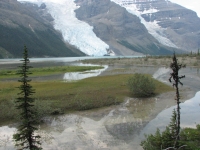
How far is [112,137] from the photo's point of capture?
18984 millimetres

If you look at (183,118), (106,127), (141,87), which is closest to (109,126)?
(106,127)

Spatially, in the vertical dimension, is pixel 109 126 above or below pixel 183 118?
below

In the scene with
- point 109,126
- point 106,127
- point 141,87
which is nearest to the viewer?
point 106,127

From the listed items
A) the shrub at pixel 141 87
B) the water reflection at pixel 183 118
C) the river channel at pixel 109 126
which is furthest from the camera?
the shrub at pixel 141 87

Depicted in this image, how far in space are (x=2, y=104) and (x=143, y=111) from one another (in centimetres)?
1663

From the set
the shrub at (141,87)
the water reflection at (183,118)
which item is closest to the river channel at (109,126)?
the water reflection at (183,118)

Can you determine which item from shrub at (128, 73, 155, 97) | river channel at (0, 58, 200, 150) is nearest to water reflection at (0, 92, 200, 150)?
river channel at (0, 58, 200, 150)

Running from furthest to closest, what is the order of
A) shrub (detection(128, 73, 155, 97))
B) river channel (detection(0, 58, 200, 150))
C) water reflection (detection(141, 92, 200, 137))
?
shrub (detection(128, 73, 155, 97)) < water reflection (detection(141, 92, 200, 137)) < river channel (detection(0, 58, 200, 150))

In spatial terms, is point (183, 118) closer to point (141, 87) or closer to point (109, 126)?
point (109, 126)

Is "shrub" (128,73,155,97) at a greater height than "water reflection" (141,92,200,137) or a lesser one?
greater

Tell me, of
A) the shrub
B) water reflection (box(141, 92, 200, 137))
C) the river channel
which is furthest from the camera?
the shrub

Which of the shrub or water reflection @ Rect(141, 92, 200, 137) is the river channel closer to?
water reflection @ Rect(141, 92, 200, 137)

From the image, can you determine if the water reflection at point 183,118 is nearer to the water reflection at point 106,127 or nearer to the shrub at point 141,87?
the water reflection at point 106,127

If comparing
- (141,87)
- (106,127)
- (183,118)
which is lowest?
(106,127)
